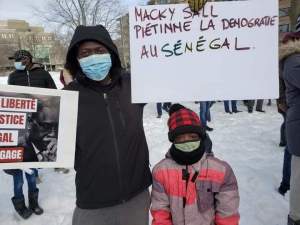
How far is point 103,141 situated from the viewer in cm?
171

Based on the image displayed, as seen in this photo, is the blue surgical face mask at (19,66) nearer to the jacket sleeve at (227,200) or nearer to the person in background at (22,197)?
the person in background at (22,197)

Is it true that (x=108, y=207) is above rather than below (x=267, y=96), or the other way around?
below

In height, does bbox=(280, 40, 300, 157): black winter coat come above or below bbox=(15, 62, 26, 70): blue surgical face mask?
below

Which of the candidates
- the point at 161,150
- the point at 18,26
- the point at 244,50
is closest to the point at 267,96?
the point at 244,50

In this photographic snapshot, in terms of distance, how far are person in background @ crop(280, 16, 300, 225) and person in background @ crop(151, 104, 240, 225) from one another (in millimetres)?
909

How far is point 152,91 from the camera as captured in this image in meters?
1.90

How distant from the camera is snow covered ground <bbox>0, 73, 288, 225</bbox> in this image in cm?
355

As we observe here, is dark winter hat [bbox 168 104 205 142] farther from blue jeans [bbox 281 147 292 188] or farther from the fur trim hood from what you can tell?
blue jeans [bbox 281 147 292 188]

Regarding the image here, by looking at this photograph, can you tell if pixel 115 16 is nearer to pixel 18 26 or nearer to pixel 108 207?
pixel 108 207

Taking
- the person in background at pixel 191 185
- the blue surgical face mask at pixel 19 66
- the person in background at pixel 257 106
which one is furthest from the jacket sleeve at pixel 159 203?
the person in background at pixel 257 106

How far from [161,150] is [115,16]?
661 inches

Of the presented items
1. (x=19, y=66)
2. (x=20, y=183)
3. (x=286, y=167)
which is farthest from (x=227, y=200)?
(x=19, y=66)

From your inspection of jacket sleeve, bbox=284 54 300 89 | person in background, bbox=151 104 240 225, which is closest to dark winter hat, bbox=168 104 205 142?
person in background, bbox=151 104 240 225

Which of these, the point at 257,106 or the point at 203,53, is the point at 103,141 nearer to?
the point at 203,53
